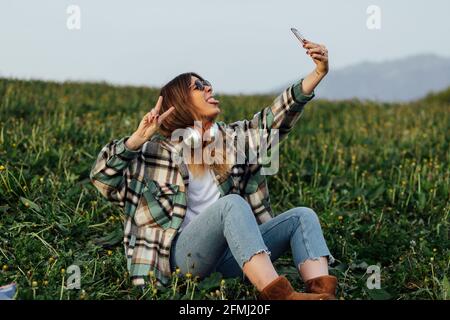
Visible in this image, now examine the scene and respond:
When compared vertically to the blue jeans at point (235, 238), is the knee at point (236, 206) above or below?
above

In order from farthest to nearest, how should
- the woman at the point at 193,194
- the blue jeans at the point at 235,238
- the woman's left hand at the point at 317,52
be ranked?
1. the woman's left hand at the point at 317,52
2. the woman at the point at 193,194
3. the blue jeans at the point at 235,238

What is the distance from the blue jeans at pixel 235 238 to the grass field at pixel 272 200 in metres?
0.12

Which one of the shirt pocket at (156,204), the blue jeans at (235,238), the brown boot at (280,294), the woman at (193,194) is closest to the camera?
the brown boot at (280,294)

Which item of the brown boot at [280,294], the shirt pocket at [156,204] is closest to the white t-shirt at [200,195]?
the shirt pocket at [156,204]

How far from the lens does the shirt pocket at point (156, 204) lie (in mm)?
4332

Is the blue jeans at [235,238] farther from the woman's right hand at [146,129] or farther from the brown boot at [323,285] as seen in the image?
the woman's right hand at [146,129]

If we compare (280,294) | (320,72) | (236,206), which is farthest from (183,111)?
(280,294)

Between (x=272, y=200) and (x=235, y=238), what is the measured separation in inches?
105

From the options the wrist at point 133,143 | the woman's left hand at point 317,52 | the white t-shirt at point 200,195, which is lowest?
the white t-shirt at point 200,195

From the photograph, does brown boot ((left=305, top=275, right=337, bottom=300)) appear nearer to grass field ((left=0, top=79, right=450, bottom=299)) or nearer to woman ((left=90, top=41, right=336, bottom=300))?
woman ((left=90, top=41, right=336, bottom=300))

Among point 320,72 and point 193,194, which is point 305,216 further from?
point 320,72

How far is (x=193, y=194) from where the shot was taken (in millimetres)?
4402

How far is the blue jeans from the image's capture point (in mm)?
3916
